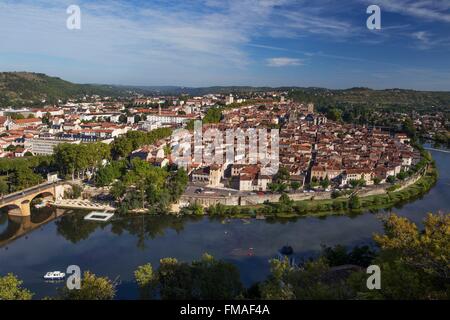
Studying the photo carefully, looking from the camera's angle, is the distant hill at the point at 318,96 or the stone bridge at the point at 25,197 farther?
the distant hill at the point at 318,96

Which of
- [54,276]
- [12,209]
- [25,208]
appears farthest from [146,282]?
[12,209]

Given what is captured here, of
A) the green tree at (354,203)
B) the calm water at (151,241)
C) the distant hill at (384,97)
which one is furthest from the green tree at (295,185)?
the distant hill at (384,97)

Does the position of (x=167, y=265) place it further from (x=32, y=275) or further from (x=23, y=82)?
(x=23, y=82)

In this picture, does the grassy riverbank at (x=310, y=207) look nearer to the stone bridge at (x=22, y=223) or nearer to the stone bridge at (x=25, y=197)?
the stone bridge at (x=22, y=223)

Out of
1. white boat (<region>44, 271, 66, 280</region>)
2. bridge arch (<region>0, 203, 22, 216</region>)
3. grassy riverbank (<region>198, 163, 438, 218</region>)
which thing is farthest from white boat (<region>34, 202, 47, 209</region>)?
white boat (<region>44, 271, 66, 280</region>)

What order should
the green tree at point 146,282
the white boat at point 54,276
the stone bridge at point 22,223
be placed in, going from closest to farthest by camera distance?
1. the green tree at point 146,282
2. the white boat at point 54,276
3. the stone bridge at point 22,223
